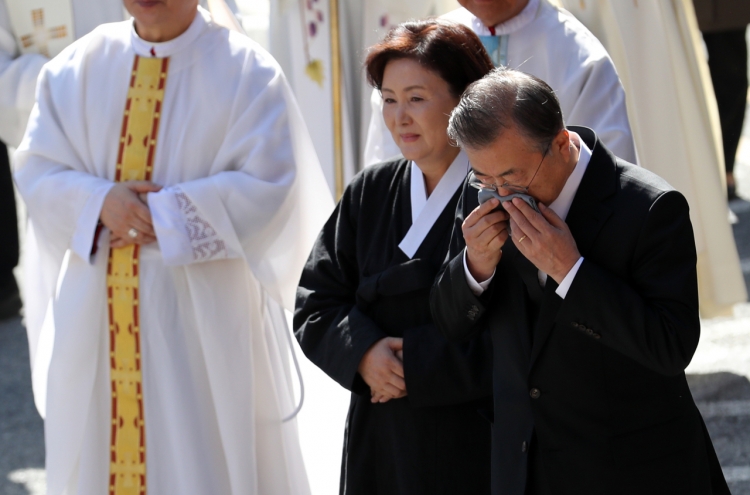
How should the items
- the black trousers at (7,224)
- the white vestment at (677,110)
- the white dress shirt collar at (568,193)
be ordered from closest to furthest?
the white dress shirt collar at (568,193) → the white vestment at (677,110) → the black trousers at (7,224)

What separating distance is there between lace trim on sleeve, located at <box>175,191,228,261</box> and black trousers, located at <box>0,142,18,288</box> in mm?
3675

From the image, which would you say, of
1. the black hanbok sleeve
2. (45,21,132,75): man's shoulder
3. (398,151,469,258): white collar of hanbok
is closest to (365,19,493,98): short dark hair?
(398,151,469,258): white collar of hanbok

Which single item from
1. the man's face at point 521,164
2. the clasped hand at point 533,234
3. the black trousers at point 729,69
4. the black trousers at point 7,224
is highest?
the man's face at point 521,164

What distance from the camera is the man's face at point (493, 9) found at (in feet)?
12.5

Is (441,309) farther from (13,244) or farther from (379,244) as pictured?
(13,244)

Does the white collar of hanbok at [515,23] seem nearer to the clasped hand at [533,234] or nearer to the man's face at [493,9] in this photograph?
the man's face at [493,9]

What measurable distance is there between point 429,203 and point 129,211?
3.59ft

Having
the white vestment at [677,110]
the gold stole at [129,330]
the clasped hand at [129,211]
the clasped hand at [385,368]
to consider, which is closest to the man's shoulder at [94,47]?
the gold stole at [129,330]

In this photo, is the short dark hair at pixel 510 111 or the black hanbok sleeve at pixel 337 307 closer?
the short dark hair at pixel 510 111

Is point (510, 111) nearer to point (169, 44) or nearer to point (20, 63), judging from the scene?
point (169, 44)

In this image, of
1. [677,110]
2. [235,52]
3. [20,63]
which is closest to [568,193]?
[235,52]

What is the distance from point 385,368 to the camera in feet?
9.40

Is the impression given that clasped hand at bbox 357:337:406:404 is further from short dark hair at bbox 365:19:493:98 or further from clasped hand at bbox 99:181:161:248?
clasped hand at bbox 99:181:161:248

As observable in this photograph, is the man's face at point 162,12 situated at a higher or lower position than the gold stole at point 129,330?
higher
